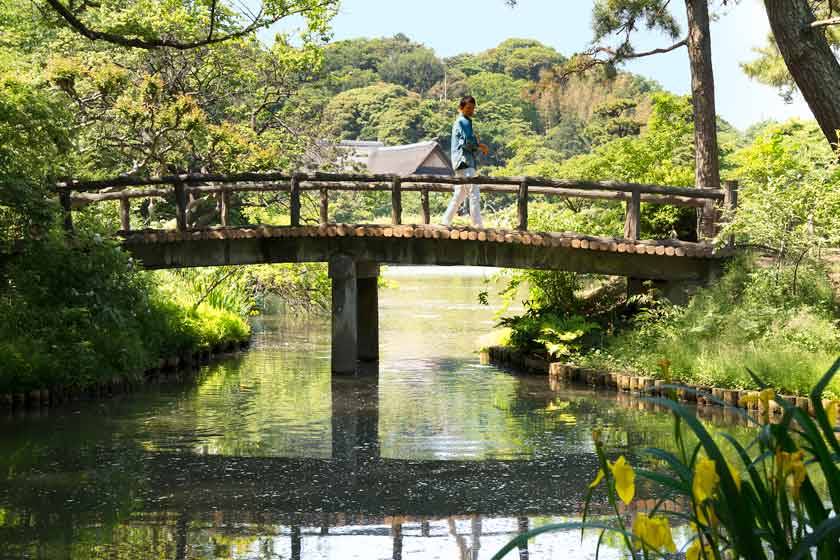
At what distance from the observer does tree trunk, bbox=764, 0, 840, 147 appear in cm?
1154

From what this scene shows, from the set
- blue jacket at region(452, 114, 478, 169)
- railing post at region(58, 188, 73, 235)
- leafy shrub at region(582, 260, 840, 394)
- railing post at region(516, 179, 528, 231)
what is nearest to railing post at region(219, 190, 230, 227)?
railing post at region(58, 188, 73, 235)

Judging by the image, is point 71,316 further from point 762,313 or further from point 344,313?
point 762,313

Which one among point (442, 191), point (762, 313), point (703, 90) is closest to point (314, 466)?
point (762, 313)

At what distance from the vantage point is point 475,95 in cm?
7794

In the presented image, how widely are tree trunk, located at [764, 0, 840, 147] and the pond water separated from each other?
3606mm

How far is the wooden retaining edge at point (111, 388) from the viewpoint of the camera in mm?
14758

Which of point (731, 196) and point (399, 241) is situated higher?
point (731, 196)

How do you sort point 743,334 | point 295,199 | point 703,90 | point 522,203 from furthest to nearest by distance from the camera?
point 703,90, point 295,199, point 522,203, point 743,334

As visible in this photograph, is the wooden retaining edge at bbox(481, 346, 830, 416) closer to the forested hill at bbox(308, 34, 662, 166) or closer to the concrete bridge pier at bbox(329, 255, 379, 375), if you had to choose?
the concrete bridge pier at bbox(329, 255, 379, 375)

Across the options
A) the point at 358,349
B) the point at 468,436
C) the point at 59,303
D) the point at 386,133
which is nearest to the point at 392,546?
the point at 468,436

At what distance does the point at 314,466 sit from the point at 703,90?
11.5 m

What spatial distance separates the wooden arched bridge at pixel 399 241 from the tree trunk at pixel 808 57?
591 cm

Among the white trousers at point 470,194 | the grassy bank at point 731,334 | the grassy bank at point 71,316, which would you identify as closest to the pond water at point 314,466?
the grassy bank at point 71,316

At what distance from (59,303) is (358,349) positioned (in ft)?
19.8
